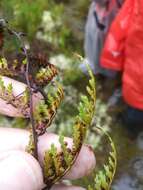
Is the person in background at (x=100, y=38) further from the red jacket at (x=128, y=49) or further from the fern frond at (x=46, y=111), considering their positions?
the fern frond at (x=46, y=111)

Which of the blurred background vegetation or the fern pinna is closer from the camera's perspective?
the fern pinna

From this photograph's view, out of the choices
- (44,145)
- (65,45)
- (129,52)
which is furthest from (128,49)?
(44,145)

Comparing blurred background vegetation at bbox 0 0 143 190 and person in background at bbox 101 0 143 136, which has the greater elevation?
person in background at bbox 101 0 143 136

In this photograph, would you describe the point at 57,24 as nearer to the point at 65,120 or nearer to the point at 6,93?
the point at 65,120

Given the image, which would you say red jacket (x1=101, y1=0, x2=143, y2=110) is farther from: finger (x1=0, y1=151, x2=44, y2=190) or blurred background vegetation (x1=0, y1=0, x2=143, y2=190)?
finger (x1=0, y1=151, x2=44, y2=190)

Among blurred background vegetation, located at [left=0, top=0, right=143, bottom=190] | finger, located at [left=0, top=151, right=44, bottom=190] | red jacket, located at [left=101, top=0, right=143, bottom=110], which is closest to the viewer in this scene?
finger, located at [left=0, top=151, right=44, bottom=190]

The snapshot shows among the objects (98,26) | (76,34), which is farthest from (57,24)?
(98,26)

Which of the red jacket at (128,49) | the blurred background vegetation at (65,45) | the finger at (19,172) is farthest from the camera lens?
the blurred background vegetation at (65,45)

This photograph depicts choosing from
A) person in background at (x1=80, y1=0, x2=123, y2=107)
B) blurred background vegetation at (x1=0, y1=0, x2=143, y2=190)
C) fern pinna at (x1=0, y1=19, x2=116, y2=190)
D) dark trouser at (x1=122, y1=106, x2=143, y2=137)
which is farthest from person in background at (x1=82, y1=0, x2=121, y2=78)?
fern pinna at (x1=0, y1=19, x2=116, y2=190)

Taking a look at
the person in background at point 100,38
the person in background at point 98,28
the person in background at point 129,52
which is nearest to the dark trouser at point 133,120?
the person in background at point 129,52
